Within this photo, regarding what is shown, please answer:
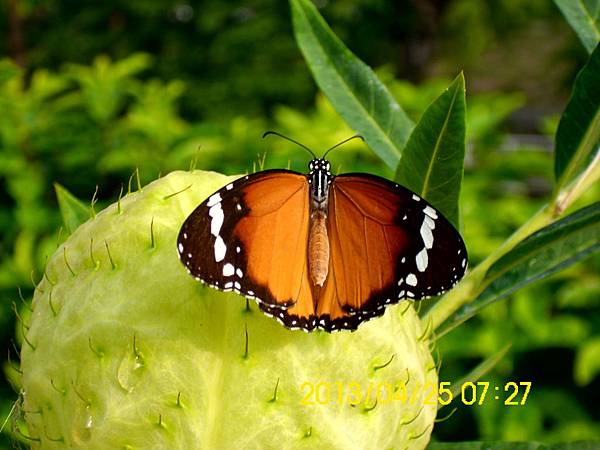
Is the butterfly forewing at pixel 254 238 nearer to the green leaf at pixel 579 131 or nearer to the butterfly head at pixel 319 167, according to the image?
the butterfly head at pixel 319 167

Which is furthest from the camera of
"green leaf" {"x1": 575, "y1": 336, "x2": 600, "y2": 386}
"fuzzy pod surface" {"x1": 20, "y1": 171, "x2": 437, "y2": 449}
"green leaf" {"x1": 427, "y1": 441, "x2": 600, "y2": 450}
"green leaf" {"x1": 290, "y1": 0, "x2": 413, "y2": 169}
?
"green leaf" {"x1": 575, "y1": 336, "x2": 600, "y2": 386}

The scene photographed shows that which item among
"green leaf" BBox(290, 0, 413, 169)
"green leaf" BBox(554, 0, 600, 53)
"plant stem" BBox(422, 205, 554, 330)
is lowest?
"plant stem" BBox(422, 205, 554, 330)

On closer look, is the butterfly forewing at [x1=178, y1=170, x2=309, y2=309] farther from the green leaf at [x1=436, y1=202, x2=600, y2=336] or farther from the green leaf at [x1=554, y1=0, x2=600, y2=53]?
the green leaf at [x1=554, y1=0, x2=600, y2=53]

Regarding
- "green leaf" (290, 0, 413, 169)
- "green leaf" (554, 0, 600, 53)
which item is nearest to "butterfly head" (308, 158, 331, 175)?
"green leaf" (290, 0, 413, 169)

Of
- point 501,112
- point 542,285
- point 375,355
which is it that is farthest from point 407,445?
point 501,112

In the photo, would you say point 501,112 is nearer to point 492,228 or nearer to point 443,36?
point 492,228

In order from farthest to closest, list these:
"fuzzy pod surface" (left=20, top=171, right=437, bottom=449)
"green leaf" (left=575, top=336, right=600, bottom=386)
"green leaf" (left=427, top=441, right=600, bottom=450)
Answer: "green leaf" (left=575, top=336, right=600, bottom=386), "green leaf" (left=427, top=441, right=600, bottom=450), "fuzzy pod surface" (left=20, top=171, right=437, bottom=449)

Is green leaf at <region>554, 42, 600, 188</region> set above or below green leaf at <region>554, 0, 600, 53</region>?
below
